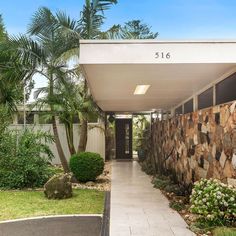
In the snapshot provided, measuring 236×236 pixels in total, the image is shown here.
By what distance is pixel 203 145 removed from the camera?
7766 millimetres

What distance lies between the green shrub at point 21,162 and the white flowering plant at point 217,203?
6.02 metres

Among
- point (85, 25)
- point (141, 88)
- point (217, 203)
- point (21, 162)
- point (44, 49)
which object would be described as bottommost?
point (217, 203)

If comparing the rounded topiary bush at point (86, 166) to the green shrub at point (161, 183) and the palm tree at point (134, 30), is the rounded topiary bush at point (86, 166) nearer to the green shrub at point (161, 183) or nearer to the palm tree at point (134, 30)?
the green shrub at point (161, 183)

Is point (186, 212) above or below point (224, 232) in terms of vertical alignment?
→ below

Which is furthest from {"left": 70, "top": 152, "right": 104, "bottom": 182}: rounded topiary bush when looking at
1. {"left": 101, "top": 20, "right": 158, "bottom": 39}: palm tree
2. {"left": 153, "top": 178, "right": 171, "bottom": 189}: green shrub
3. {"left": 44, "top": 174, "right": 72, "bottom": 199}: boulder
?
{"left": 101, "top": 20, "right": 158, "bottom": 39}: palm tree

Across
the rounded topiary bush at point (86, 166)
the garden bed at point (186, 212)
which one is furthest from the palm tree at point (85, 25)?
the garden bed at point (186, 212)

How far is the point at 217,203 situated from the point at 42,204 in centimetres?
412

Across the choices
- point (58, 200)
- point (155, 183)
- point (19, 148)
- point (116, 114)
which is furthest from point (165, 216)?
point (116, 114)

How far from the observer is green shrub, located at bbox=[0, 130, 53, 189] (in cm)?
1047

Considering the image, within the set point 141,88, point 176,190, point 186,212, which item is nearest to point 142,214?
point 186,212

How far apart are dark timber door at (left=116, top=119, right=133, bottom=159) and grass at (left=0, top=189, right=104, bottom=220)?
11508 mm

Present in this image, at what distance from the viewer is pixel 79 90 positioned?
1366 centimetres

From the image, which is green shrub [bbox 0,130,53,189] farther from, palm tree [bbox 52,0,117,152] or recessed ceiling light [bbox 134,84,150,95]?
recessed ceiling light [bbox 134,84,150,95]

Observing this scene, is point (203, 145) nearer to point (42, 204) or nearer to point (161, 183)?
Result: point (161, 183)
